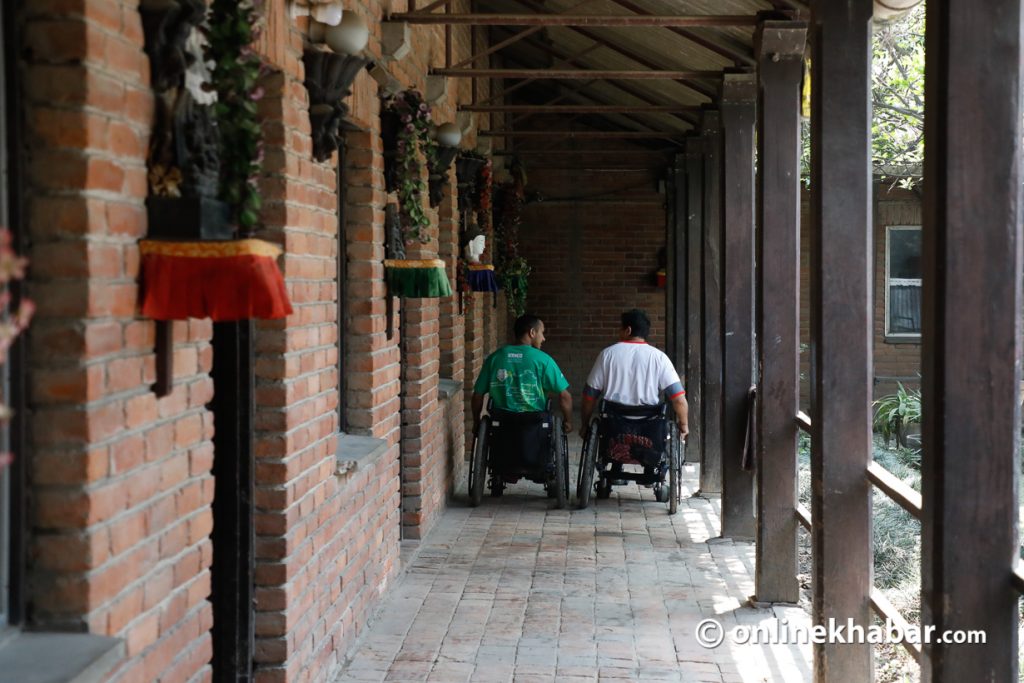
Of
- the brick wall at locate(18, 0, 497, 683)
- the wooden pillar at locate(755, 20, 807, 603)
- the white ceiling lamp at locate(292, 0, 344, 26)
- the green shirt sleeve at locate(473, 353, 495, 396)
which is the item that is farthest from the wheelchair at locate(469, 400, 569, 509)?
the white ceiling lamp at locate(292, 0, 344, 26)

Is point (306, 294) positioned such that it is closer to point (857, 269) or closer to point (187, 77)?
A: point (187, 77)

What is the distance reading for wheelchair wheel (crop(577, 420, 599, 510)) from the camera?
810 centimetres

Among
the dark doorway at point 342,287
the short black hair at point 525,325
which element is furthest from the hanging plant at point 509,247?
the dark doorway at point 342,287

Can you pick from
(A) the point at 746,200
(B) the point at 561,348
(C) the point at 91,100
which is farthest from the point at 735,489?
(B) the point at 561,348

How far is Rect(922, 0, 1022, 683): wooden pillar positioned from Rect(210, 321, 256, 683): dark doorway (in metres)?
2.03

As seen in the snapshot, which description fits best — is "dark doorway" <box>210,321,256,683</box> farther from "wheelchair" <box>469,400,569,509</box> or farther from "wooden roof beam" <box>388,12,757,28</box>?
"wheelchair" <box>469,400,569,509</box>

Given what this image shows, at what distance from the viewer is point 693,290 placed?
36.3 feet

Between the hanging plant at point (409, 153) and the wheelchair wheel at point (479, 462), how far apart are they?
8.38 ft

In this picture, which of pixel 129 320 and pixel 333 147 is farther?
pixel 333 147

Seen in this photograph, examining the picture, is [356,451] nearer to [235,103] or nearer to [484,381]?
[235,103]

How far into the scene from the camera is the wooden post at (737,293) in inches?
270

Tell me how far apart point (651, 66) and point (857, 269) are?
Result: 5134 millimetres

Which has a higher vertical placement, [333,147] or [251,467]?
[333,147]

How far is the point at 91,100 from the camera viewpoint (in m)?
2.33
